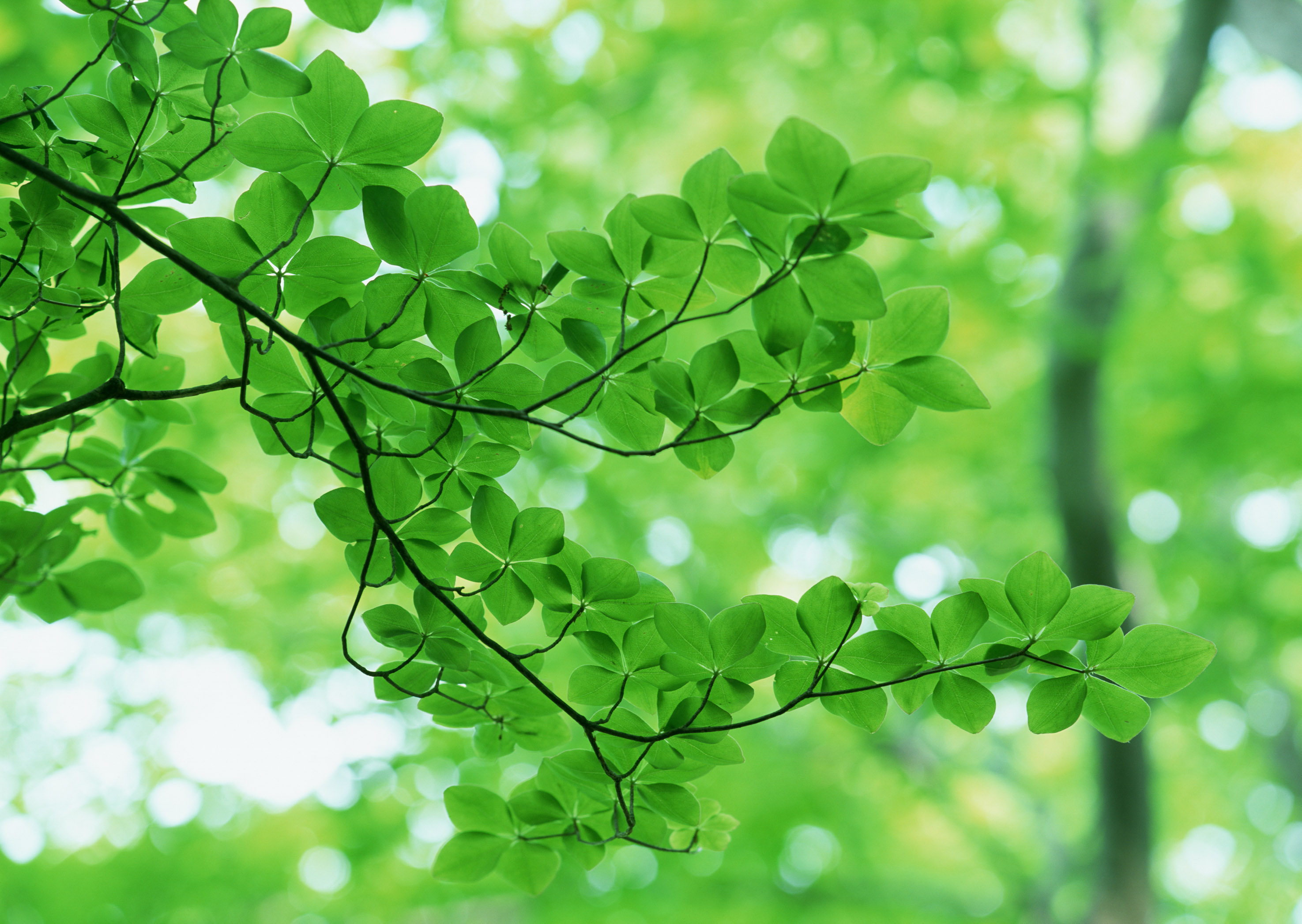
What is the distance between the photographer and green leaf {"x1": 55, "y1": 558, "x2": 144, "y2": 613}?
1033mm

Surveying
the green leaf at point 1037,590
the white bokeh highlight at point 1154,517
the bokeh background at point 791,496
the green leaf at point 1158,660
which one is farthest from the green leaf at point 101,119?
the white bokeh highlight at point 1154,517

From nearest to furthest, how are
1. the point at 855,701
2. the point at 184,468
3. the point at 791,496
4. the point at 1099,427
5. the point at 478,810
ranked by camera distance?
the point at 855,701, the point at 478,810, the point at 184,468, the point at 1099,427, the point at 791,496

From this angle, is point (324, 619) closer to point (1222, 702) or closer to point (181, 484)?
Answer: point (181, 484)

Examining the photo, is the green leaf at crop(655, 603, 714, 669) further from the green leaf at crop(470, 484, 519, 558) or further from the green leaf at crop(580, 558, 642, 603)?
the green leaf at crop(470, 484, 519, 558)

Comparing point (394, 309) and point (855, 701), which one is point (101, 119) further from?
point (855, 701)

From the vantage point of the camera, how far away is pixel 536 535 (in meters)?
0.76

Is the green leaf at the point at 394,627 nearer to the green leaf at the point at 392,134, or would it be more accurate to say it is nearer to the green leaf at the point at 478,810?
the green leaf at the point at 478,810

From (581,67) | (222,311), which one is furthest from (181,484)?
(581,67)

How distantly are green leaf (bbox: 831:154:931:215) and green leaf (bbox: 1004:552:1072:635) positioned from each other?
329mm

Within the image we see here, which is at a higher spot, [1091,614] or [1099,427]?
[1099,427]

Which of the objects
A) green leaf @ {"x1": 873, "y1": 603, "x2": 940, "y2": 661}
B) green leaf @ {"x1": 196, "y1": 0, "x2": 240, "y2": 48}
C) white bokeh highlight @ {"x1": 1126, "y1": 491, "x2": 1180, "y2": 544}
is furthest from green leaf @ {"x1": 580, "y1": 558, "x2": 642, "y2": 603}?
white bokeh highlight @ {"x1": 1126, "y1": 491, "x2": 1180, "y2": 544}

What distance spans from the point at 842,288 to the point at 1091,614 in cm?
36

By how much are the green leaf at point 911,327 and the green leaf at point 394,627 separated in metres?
0.50

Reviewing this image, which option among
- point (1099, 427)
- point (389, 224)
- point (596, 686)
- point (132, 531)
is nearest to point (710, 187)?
point (389, 224)
